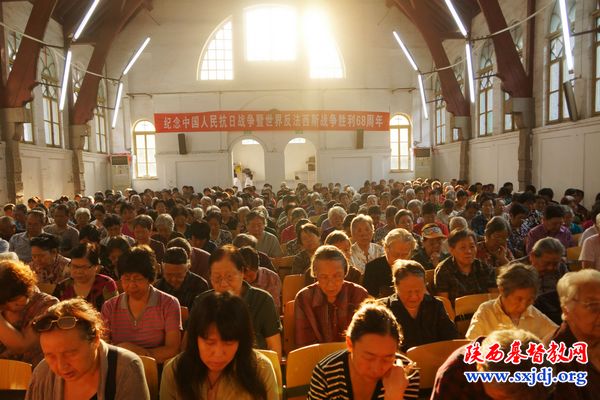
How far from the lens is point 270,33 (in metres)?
20.7

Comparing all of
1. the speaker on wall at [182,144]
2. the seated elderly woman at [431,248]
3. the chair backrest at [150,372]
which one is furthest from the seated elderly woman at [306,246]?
the speaker on wall at [182,144]

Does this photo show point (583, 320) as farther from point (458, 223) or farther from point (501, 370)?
point (458, 223)

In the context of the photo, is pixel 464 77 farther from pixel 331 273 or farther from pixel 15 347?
pixel 15 347

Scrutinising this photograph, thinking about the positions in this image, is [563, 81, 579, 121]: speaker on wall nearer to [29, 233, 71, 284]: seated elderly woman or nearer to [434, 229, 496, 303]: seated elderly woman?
[434, 229, 496, 303]: seated elderly woman

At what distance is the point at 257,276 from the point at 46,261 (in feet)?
6.68

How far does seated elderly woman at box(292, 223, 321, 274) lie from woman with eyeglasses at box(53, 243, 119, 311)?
203 centimetres

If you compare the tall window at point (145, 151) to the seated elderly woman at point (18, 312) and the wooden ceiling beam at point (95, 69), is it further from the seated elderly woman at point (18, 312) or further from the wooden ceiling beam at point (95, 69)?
the seated elderly woman at point (18, 312)

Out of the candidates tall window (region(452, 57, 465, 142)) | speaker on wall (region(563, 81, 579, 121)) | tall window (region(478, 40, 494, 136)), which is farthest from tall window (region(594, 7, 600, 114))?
tall window (region(452, 57, 465, 142))

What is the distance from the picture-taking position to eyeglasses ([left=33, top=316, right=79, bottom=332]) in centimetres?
203

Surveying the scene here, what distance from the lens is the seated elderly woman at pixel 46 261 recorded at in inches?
177

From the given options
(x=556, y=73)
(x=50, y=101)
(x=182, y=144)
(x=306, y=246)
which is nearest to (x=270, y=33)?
(x=182, y=144)

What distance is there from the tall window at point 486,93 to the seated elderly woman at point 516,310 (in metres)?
13.5

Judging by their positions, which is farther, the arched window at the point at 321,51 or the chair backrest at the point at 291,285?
the arched window at the point at 321,51

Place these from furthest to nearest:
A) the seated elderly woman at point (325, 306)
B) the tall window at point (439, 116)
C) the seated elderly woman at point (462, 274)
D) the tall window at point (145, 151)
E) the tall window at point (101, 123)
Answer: the tall window at point (145, 151) → the tall window at point (439, 116) → the tall window at point (101, 123) → the seated elderly woman at point (462, 274) → the seated elderly woman at point (325, 306)
